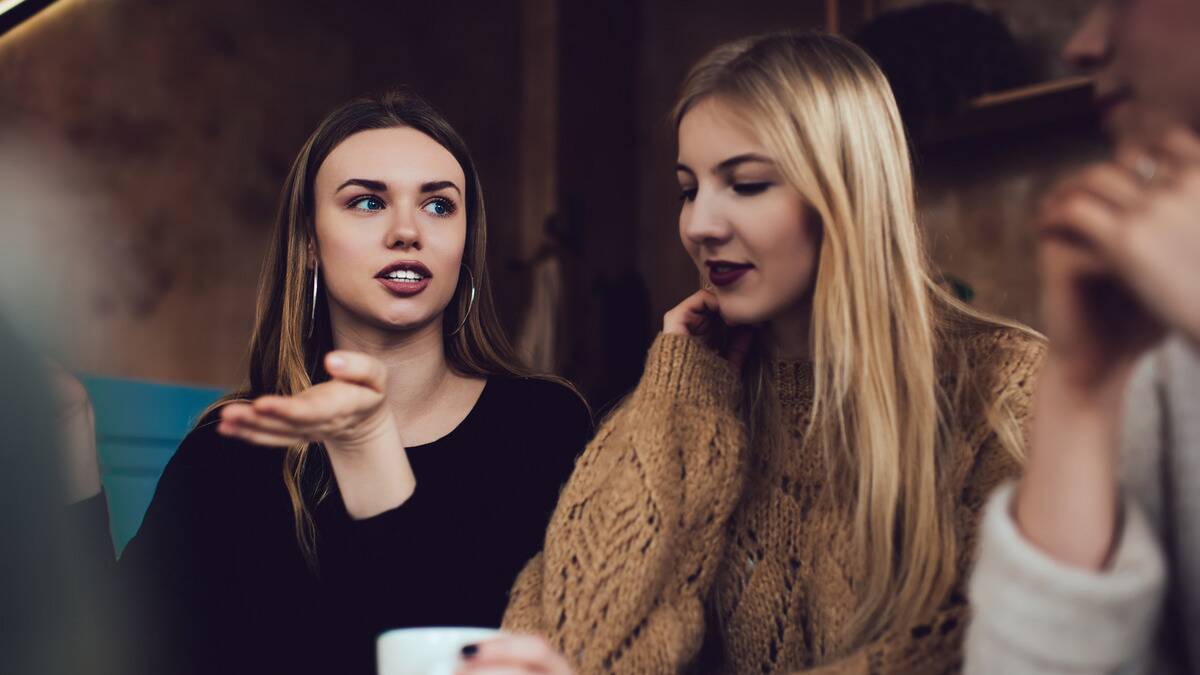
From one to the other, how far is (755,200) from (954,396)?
252 mm

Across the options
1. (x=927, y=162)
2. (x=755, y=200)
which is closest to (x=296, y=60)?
(x=927, y=162)

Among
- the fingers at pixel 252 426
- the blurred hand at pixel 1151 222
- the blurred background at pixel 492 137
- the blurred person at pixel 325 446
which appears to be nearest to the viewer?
the blurred hand at pixel 1151 222

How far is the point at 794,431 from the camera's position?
41.9 inches

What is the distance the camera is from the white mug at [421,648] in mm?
632

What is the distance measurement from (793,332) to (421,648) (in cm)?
58

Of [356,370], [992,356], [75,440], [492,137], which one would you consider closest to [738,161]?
[992,356]

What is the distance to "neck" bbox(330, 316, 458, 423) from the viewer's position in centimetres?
141

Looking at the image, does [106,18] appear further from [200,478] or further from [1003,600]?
[1003,600]

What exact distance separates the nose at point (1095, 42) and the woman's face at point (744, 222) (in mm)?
388

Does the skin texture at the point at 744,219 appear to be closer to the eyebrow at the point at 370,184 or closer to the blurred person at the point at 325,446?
the blurred person at the point at 325,446

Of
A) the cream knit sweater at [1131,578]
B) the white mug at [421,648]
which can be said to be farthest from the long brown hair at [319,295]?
the cream knit sweater at [1131,578]

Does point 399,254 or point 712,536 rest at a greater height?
point 399,254

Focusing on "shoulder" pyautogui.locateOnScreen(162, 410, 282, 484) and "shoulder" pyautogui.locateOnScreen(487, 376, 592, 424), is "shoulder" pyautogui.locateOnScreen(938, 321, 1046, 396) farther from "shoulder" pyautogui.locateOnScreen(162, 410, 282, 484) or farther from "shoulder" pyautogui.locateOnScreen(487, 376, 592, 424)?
"shoulder" pyautogui.locateOnScreen(162, 410, 282, 484)

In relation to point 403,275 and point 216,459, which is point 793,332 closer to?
point 403,275
